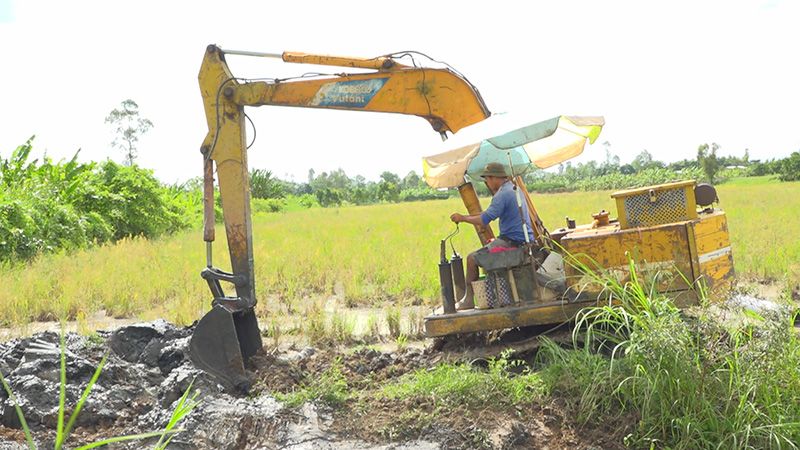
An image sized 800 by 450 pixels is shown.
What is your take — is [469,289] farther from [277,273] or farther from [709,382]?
[277,273]

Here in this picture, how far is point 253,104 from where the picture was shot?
24.8ft

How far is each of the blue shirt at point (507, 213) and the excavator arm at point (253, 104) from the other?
0.98 meters

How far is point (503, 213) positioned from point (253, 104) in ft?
8.45

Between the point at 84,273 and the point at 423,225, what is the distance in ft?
39.7

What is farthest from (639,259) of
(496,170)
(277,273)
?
(277,273)

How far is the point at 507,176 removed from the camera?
7.19 m

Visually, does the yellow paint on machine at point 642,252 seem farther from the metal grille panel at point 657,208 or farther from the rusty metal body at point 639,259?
the metal grille panel at point 657,208

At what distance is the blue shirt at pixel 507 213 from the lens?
6.99m

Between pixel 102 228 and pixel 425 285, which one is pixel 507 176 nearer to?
pixel 425 285

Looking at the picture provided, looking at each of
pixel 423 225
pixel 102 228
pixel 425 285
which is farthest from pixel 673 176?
pixel 425 285

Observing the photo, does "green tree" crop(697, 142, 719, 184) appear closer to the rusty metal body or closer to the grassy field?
the grassy field

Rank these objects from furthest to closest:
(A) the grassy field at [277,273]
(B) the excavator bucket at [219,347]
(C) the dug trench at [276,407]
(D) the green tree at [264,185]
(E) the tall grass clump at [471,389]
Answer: (D) the green tree at [264,185]
(A) the grassy field at [277,273]
(B) the excavator bucket at [219,347]
(E) the tall grass clump at [471,389]
(C) the dug trench at [276,407]

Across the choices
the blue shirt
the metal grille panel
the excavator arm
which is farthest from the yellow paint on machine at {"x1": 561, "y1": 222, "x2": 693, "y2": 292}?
the excavator arm

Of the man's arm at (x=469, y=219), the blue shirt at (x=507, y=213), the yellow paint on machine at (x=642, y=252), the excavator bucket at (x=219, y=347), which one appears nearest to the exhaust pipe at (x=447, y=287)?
the man's arm at (x=469, y=219)
